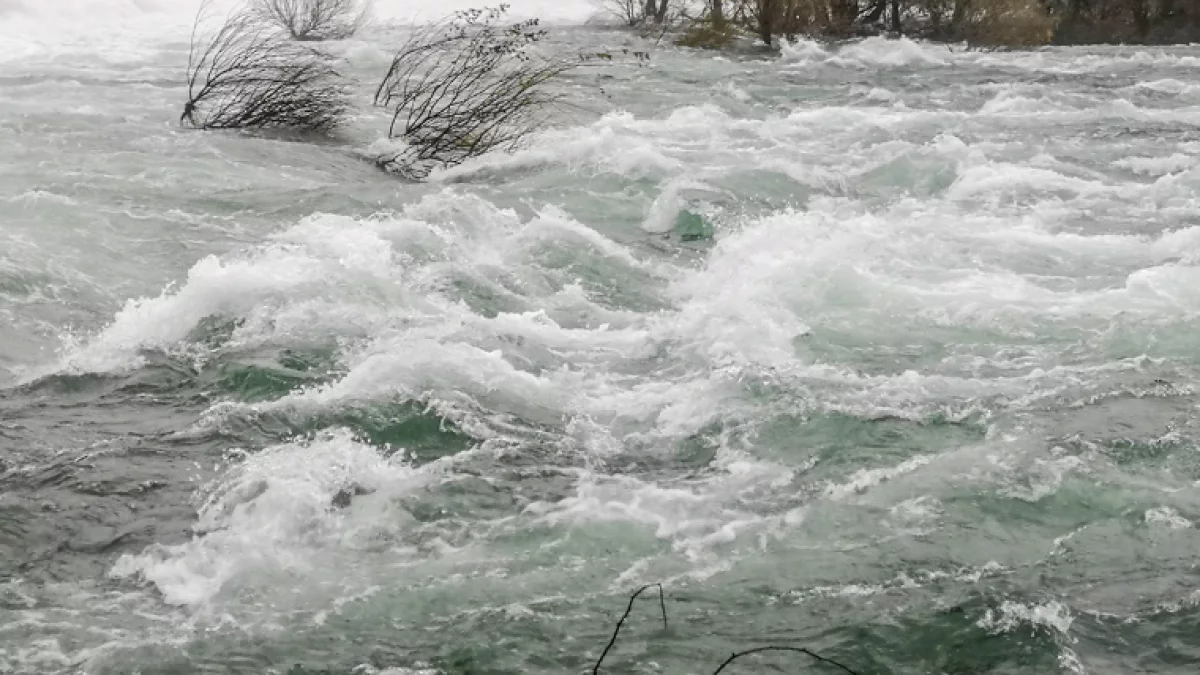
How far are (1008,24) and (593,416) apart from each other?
19538 mm

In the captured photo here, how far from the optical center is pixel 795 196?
10.7m

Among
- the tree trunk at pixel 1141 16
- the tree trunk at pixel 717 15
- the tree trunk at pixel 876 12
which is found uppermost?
the tree trunk at pixel 717 15

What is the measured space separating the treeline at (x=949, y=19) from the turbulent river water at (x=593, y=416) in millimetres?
11353

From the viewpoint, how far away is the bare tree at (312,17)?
77.7 ft

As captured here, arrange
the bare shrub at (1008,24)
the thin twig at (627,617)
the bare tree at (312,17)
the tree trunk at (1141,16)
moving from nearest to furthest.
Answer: the thin twig at (627,617)
the bare shrub at (1008,24)
the bare tree at (312,17)
the tree trunk at (1141,16)

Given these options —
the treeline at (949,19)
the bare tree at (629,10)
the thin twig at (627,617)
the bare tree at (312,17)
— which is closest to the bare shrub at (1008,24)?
the treeline at (949,19)

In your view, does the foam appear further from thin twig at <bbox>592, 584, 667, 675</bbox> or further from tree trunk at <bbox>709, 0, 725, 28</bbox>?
tree trunk at <bbox>709, 0, 725, 28</bbox>

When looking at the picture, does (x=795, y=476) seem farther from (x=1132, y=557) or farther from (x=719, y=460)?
(x=1132, y=557)

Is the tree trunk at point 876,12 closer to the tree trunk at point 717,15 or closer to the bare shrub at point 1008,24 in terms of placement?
the bare shrub at point 1008,24

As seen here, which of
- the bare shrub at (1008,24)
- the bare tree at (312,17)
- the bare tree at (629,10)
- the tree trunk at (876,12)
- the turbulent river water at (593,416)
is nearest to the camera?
the turbulent river water at (593,416)

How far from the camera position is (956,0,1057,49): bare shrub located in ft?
75.6

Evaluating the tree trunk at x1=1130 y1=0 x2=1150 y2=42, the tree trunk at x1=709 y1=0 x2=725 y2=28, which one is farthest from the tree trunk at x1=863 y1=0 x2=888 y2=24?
the tree trunk at x1=1130 y1=0 x2=1150 y2=42

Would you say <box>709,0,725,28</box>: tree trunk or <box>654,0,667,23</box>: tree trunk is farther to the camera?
<box>654,0,667,23</box>: tree trunk

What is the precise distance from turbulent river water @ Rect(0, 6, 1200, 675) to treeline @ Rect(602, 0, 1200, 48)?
1135cm
